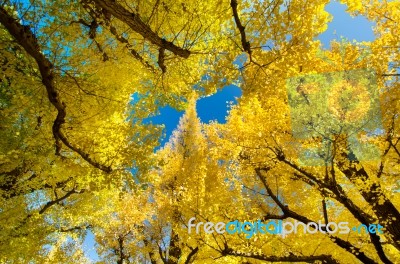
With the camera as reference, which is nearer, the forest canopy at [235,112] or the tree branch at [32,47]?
the tree branch at [32,47]

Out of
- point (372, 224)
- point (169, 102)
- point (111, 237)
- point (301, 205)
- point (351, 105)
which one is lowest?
point (372, 224)

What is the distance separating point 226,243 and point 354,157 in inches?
110

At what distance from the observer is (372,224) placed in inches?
189

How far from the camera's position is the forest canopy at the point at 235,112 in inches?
178

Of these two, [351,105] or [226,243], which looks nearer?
[351,105]

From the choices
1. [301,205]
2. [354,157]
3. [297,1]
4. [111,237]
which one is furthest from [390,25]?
[111,237]

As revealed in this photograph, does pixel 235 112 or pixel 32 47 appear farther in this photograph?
pixel 235 112

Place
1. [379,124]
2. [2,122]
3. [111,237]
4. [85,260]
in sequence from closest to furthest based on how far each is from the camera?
[379,124], [2,122], [111,237], [85,260]

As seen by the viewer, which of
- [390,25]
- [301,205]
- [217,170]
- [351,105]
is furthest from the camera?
[217,170]

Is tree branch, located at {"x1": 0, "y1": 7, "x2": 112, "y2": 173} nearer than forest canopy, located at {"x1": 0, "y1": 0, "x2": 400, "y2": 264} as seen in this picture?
Yes

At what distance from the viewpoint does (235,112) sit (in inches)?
307

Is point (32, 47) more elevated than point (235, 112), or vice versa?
point (235, 112)

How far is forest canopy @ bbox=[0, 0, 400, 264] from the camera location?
4512 mm

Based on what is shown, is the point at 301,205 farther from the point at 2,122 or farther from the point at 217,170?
the point at 2,122
